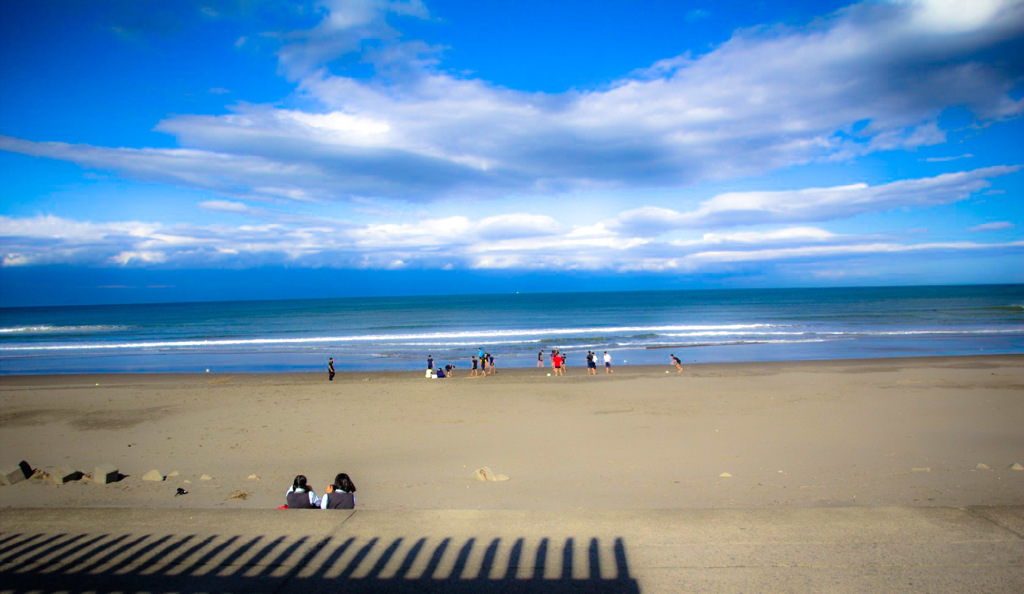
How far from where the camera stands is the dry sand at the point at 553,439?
8.66m

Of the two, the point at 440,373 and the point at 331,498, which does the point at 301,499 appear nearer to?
the point at 331,498

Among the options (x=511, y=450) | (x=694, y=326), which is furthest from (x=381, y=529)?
(x=694, y=326)

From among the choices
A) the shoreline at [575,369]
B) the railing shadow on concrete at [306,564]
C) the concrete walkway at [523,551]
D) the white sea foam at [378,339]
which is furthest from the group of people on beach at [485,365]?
the railing shadow on concrete at [306,564]

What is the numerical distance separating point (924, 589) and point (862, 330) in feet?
158

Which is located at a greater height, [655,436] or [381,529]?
[381,529]

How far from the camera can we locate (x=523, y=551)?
4613 millimetres

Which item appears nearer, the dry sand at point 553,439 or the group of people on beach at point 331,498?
the group of people on beach at point 331,498

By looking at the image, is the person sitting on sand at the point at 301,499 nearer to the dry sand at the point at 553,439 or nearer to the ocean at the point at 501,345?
the dry sand at the point at 553,439

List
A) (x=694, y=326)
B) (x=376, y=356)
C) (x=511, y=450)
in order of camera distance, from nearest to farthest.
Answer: (x=511, y=450) < (x=376, y=356) < (x=694, y=326)

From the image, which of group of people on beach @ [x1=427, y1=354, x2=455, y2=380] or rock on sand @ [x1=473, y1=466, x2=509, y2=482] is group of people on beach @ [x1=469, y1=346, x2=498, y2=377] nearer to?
group of people on beach @ [x1=427, y1=354, x2=455, y2=380]

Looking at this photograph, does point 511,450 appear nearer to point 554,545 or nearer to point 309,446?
point 309,446

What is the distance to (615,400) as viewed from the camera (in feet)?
57.4

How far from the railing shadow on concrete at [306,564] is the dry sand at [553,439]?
351 centimetres

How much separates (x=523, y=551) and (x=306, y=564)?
1817 mm
